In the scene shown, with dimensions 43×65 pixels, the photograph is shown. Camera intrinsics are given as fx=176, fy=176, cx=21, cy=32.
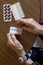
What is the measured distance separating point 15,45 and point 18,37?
0.23 feet

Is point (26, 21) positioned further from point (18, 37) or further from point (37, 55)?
point (37, 55)

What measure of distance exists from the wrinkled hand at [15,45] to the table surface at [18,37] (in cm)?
4

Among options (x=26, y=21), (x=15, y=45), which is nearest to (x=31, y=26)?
(x=26, y=21)

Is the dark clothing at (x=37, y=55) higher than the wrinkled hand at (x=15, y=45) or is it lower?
lower

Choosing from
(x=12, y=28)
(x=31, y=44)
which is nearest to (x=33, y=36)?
(x=31, y=44)

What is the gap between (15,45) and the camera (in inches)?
48.4

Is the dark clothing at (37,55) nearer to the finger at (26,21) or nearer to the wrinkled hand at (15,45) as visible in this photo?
the wrinkled hand at (15,45)

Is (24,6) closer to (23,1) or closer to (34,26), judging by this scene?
(23,1)

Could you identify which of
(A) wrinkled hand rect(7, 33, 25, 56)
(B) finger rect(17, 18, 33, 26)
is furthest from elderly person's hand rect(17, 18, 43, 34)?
(A) wrinkled hand rect(7, 33, 25, 56)

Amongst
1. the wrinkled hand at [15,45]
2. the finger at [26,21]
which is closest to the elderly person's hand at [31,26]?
the finger at [26,21]

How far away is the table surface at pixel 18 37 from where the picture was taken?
1240mm

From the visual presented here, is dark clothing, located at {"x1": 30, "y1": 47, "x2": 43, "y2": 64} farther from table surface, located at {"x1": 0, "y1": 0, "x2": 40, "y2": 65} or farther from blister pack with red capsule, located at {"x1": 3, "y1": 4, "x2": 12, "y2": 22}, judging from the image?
blister pack with red capsule, located at {"x1": 3, "y1": 4, "x2": 12, "y2": 22}

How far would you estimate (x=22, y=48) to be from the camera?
124 cm

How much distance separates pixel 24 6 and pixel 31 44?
0.91ft
